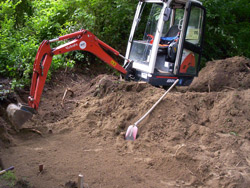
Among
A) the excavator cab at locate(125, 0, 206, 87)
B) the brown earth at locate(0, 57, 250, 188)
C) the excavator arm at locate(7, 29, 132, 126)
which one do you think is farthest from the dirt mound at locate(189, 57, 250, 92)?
the excavator arm at locate(7, 29, 132, 126)

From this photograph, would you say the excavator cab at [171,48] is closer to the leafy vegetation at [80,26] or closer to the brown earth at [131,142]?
the brown earth at [131,142]

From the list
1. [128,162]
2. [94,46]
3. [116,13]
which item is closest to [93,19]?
[116,13]

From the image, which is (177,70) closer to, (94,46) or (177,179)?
(94,46)

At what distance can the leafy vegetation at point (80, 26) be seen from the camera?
26.2 feet

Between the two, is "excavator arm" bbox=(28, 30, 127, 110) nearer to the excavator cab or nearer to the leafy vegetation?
the excavator cab

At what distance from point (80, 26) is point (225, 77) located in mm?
4822

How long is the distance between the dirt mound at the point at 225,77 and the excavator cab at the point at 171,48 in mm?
1280

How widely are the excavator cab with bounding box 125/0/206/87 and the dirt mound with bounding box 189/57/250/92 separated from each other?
50.4 inches

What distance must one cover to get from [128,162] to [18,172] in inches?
65.3

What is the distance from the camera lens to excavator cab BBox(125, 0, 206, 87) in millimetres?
7219

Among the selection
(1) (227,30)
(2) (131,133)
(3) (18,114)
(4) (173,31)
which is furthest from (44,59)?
(1) (227,30)

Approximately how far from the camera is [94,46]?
633cm

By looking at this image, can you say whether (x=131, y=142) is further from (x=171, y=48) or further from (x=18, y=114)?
(x=171, y=48)

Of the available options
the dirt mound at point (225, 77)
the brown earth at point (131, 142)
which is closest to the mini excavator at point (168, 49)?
the brown earth at point (131, 142)
